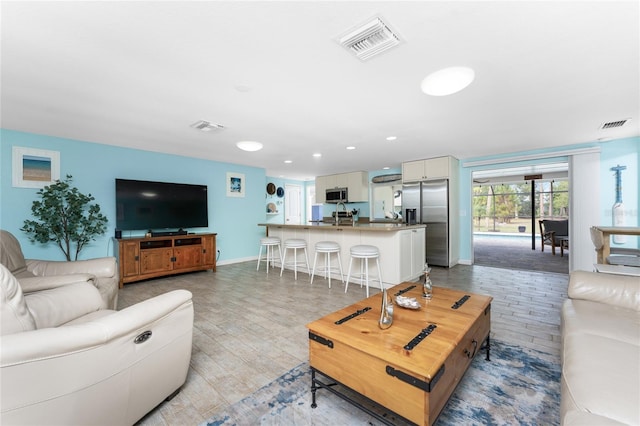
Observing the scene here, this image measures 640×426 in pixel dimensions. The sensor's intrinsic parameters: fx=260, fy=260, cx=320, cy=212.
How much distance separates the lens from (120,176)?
15.0 ft

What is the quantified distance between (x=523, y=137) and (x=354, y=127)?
9.09 feet

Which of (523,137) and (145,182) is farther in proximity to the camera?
(145,182)

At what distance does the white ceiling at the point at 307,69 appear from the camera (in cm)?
153

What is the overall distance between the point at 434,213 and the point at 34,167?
272 inches

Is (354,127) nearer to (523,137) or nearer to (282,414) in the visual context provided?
(523,137)

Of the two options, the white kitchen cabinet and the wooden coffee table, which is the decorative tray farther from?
the white kitchen cabinet

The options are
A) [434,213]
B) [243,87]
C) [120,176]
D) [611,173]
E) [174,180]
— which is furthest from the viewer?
[434,213]

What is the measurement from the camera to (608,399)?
0.97 meters

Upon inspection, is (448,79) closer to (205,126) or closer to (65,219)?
(205,126)

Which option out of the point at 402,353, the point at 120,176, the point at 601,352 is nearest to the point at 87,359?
the point at 402,353

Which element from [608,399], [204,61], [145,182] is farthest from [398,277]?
[145,182]

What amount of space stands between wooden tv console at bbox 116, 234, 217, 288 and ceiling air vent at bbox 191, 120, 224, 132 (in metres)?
2.18

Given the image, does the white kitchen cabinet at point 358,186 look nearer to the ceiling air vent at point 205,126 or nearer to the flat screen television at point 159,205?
the flat screen television at point 159,205

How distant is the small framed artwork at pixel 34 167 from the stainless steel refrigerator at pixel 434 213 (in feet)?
20.7
